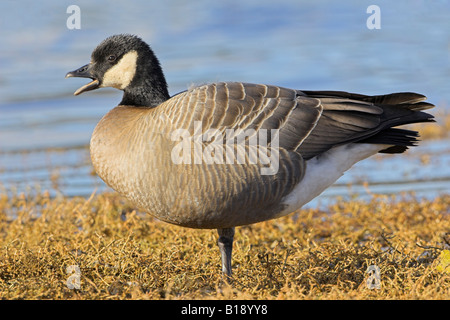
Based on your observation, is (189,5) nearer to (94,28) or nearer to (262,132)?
(94,28)

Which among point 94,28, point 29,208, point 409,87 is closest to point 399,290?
point 29,208

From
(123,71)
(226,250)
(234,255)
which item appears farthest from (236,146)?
(123,71)

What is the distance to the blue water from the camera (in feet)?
33.1

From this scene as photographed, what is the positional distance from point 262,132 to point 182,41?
1291 centimetres

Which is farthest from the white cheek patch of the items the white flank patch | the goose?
the white flank patch

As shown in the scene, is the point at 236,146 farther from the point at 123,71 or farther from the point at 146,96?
the point at 123,71

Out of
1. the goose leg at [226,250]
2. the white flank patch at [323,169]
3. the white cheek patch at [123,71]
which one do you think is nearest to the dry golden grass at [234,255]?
the goose leg at [226,250]

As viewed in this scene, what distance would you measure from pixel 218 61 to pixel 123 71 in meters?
10.3

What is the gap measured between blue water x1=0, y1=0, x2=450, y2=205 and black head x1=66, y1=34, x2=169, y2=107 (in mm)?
3343

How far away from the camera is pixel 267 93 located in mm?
5559

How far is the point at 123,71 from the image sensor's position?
6.04m

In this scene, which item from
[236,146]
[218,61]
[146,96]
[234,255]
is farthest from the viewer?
[218,61]

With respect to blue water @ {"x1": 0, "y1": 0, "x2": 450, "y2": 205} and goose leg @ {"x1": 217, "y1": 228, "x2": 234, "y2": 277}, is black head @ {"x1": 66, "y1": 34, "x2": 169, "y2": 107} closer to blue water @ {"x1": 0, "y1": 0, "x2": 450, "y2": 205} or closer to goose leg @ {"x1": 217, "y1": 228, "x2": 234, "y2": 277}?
goose leg @ {"x1": 217, "y1": 228, "x2": 234, "y2": 277}

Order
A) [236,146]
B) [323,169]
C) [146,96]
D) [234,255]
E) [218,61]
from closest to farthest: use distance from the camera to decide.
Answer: [236,146]
[323,169]
[146,96]
[234,255]
[218,61]
